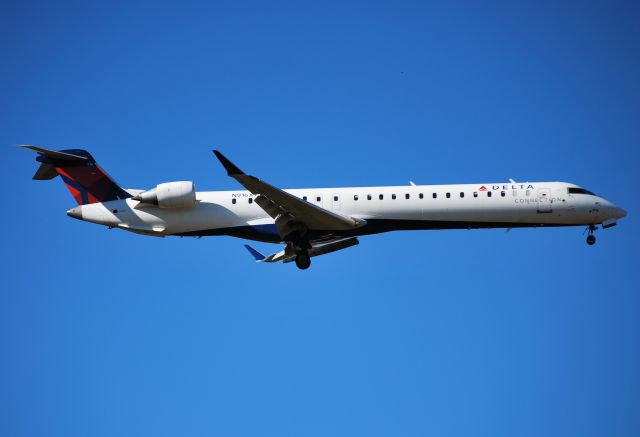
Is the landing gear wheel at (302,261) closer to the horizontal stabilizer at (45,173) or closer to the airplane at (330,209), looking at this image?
the airplane at (330,209)

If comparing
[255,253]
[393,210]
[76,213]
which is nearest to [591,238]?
[393,210]

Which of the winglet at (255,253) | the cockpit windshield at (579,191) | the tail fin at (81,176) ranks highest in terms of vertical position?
the tail fin at (81,176)

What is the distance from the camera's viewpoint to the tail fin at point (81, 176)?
29266 millimetres

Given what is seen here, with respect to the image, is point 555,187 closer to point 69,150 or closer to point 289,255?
point 289,255

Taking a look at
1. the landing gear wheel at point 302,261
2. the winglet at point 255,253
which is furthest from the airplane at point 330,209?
the winglet at point 255,253

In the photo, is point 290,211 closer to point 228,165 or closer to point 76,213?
point 228,165

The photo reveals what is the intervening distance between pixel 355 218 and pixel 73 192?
33.3 feet

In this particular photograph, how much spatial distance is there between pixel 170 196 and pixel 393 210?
7677 mm

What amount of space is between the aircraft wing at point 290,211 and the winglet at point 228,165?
11cm

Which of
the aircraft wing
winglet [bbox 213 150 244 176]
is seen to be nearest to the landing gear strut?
the aircraft wing

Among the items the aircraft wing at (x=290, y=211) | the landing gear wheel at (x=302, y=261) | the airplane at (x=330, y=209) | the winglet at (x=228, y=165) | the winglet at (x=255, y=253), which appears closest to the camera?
the winglet at (x=228, y=165)

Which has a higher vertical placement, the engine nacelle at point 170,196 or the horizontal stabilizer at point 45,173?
the horizontal stabilizer at point 45,173

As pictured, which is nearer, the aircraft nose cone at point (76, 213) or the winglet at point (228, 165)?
the winglet at point (228, 165)

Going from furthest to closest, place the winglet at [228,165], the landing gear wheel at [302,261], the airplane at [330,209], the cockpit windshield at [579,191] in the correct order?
the cockpit windshield at [579,191] → the landing gear wheel at [302,261] → the airplane at [330,209] → the winglet at [228,165]
